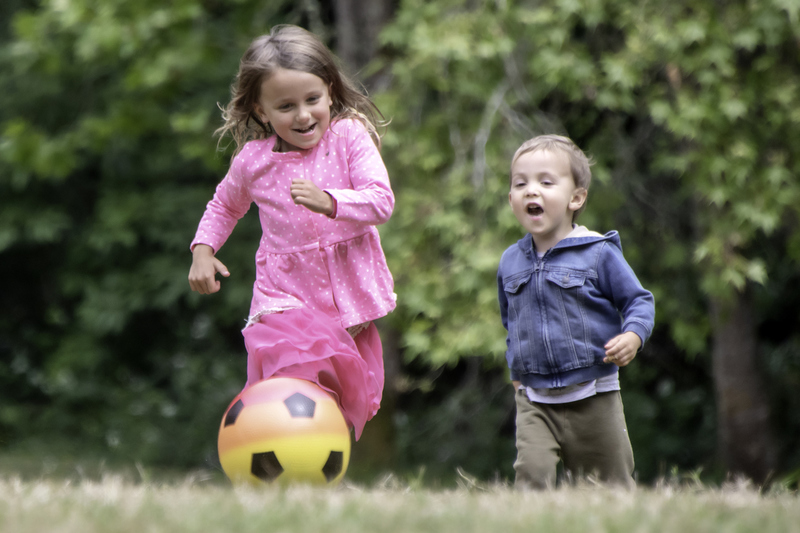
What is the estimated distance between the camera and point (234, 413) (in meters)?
3.14

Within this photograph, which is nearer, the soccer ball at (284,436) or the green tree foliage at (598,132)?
the soccer ball at (284,436)

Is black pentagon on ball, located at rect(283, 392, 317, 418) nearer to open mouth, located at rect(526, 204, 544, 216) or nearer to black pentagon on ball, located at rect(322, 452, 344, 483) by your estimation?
black pentagon on ball, located at rect(322, 452, 344, 483)

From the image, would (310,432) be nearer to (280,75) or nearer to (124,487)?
(124,487)

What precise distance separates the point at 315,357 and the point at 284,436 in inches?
13.4

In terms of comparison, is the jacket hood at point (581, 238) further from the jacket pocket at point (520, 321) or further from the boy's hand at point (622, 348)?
the boy's hand at point (622, 348)

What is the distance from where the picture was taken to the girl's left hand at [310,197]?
2998 millimetres

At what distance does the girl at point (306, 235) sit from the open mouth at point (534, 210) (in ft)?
1.64

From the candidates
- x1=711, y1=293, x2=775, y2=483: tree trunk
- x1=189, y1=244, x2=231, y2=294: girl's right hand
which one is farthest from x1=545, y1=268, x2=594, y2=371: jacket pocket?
x1=711, y1=293, x2=775, y2=483: tree trunk

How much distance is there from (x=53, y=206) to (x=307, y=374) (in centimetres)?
689

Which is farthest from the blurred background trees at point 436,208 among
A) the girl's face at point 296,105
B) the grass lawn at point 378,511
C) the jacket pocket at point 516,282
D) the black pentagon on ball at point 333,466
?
the grass lawn at point 378,511

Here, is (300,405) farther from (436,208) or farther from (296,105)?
(436,208)

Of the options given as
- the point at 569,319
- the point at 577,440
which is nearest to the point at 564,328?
the point at 569,319

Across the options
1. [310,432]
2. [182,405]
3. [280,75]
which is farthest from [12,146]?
[310,432]

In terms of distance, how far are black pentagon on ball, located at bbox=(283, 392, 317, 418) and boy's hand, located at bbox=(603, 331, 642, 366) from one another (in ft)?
3.29
